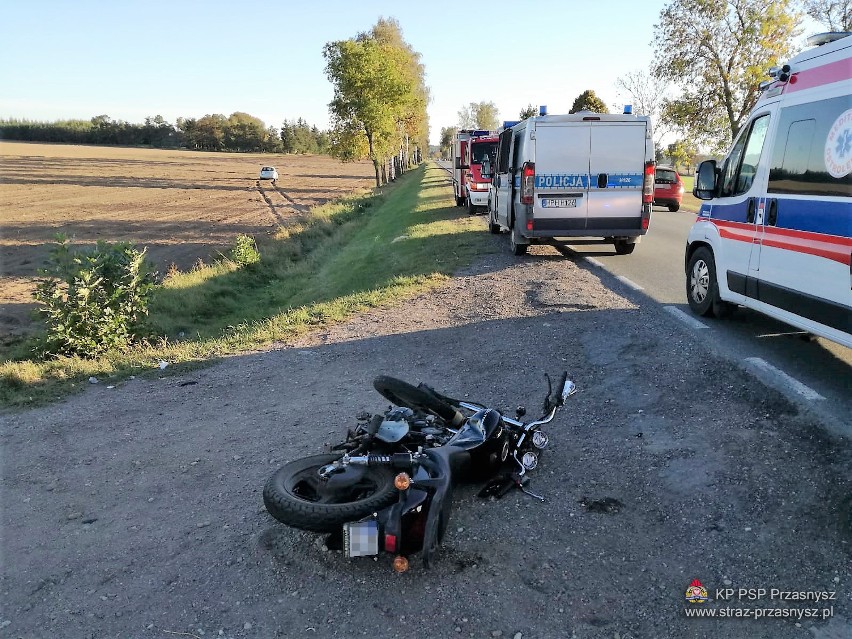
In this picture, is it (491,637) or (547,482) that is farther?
(547,482)

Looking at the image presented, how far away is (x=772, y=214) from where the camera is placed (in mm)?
5555

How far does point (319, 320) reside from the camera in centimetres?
891

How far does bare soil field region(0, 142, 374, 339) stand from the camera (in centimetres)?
2161

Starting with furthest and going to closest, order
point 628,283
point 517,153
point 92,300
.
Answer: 1. point 517,153
2. point 628,283
3. point 92,300

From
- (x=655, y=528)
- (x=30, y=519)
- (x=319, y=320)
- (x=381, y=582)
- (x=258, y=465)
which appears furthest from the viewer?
(x=319, y=320)

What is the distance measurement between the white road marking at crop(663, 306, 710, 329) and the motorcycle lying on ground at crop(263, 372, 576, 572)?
11.6 feet

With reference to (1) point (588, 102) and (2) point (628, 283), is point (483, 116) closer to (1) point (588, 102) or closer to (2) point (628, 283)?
(1) point (588, 102)

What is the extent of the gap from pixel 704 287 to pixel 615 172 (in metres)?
3.87

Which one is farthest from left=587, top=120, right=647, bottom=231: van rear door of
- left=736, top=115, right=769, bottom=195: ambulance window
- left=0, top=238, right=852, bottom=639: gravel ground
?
left=0, top=238, right=852, bottom=639: gravel ground

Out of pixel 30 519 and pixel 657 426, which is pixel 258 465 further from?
pixel 657 426

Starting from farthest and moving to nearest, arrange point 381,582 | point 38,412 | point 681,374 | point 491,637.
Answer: point 38,412 → point 681,374 → point 381,582 → point 491,637

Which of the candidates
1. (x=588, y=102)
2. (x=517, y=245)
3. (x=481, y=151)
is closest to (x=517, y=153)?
(x=517, y=245)

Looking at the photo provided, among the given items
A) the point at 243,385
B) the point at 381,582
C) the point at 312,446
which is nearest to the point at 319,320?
the point at 243,385

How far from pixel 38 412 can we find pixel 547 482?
5084 millimetres
